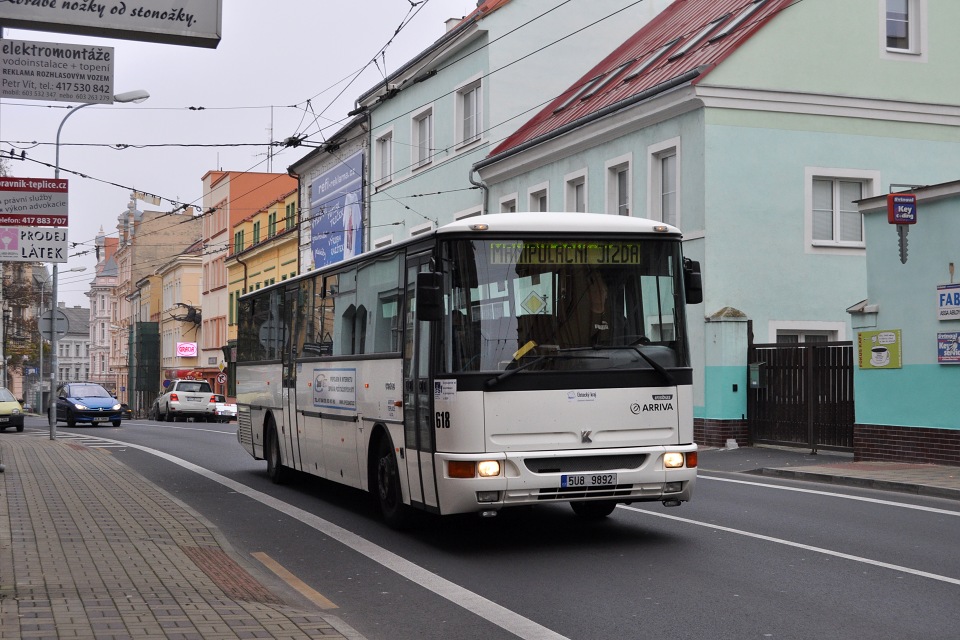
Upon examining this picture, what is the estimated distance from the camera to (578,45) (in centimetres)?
3700

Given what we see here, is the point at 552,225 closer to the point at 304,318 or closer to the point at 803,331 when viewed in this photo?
the point at 304,318

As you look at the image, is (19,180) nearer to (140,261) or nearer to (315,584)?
(315,584)

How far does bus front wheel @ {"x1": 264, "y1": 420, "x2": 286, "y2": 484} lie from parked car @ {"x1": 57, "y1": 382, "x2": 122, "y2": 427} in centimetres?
2642

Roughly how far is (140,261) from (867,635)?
335ft

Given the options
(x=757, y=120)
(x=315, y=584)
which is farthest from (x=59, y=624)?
(x=757, y=120)

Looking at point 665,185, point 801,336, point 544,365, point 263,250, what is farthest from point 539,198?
point 263,250

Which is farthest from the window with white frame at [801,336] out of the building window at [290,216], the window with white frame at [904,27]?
the building window at [290,216]

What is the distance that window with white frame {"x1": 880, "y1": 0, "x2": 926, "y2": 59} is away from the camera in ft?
88.7

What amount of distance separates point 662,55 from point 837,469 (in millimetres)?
14880

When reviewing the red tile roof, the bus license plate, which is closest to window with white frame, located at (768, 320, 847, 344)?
the red tile roof

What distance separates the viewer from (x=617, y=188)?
28.9 meters

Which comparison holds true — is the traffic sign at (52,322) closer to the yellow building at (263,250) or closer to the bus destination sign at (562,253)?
the bus destination sign at (562,253)

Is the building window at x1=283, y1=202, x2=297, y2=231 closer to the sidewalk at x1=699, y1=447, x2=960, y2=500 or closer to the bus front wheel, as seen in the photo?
the sidewalk at x1=699, y1=447, x2=960, y2=500

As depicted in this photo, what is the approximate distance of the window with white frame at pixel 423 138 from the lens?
4050 cm
